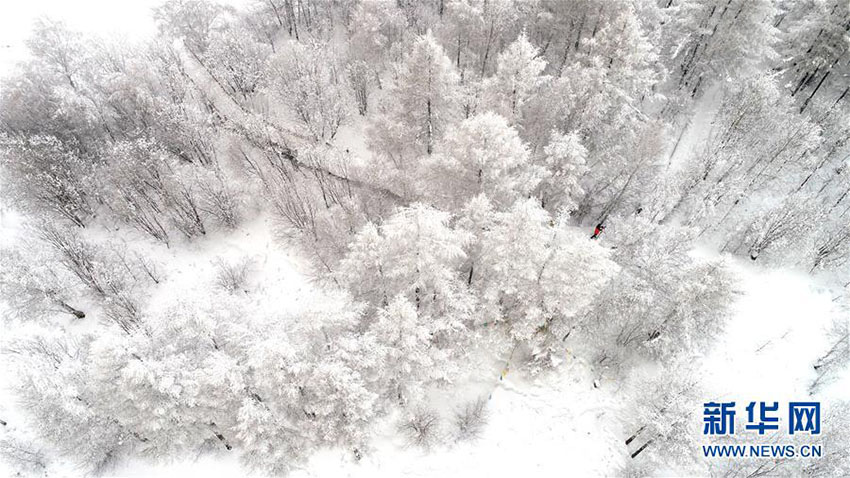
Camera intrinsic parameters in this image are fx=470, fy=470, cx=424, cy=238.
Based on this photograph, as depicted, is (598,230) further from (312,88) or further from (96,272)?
(96,272)

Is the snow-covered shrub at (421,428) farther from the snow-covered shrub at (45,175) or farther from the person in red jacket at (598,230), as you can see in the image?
the snow-covered shrub at (45,175)

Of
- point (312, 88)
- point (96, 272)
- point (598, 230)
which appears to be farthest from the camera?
point (312, 88)

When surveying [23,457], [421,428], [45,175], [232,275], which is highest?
[45,175]

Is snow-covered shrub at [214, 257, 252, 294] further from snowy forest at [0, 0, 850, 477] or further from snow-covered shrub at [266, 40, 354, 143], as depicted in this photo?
→ snow-covered shrub at [266, 40, 354, 143]

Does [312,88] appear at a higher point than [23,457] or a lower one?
higher

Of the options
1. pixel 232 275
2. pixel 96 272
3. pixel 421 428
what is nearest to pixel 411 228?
pixel 421 428

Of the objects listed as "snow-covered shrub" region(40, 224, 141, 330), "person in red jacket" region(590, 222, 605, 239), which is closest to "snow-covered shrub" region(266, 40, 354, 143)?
"snow-covered shrub" region(40, 224, 141, 330)

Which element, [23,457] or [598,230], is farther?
[598,230]

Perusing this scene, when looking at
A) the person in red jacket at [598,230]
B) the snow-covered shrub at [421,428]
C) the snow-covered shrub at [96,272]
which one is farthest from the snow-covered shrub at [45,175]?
the person in red jacket at [598,230]

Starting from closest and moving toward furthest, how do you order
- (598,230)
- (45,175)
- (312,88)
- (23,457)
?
1. (23,457)
2. (45,175)
3. (598,230)
4. (312,88)

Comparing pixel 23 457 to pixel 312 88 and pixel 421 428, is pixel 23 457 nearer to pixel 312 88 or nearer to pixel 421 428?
pixel 421 428
